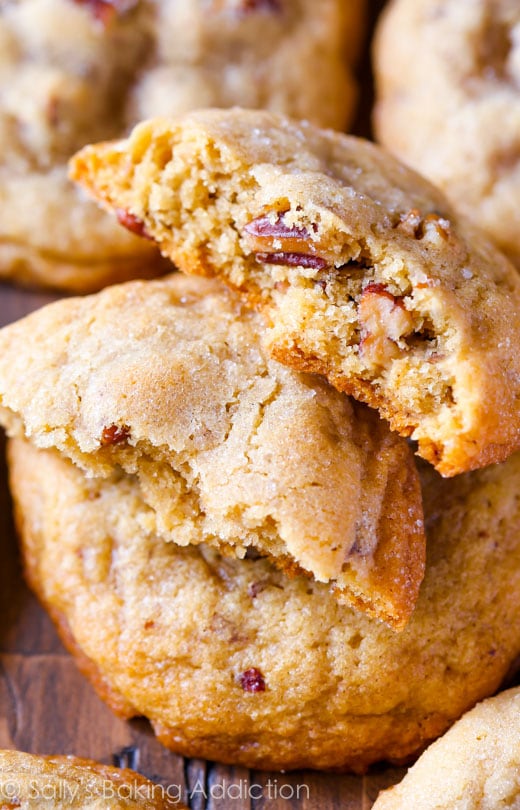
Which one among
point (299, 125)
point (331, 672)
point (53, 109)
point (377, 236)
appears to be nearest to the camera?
point (377, 236)

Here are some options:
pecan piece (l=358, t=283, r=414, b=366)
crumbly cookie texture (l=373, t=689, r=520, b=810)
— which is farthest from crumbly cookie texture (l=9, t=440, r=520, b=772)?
pecan piece (l=358, t=283, r=414, b=366)

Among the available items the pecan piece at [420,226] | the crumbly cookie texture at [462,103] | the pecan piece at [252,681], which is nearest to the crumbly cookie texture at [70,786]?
the pecan piece at [252,681]

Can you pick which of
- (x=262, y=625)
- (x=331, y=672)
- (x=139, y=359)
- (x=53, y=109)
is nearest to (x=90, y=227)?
(x=53, y=109)

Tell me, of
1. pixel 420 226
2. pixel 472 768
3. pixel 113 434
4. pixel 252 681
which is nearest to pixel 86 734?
pixel 252 681

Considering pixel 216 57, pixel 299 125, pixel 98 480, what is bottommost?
pixel 98 480

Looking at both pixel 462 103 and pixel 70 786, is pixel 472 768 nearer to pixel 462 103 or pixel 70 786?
pixel 70 786

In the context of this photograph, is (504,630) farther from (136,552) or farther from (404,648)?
(136,552)

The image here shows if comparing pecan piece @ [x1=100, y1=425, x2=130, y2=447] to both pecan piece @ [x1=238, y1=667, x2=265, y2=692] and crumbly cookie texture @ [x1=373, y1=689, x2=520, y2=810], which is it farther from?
crumbly cookie texture @ [x1=373, y1=689, x2=520, y2=810]

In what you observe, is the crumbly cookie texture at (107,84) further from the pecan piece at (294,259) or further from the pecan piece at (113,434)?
the pecan piece at (113,434)
